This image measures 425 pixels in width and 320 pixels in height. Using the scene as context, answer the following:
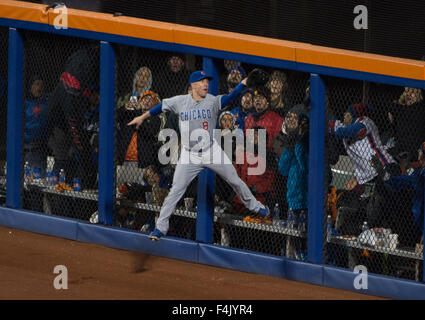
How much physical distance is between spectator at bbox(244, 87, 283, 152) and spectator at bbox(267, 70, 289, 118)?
0.05 m

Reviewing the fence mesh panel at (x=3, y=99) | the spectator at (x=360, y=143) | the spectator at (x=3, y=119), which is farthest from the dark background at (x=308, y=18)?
the spectator at (x=360, y=143)

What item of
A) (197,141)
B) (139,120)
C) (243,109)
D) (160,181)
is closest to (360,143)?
(243,109)

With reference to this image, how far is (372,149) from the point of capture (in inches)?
325

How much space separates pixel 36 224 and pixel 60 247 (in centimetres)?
71

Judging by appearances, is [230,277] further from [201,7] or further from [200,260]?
[201,7]

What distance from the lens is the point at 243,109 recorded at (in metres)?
8.94

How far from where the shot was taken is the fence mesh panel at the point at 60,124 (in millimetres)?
9797

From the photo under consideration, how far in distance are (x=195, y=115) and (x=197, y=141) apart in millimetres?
236

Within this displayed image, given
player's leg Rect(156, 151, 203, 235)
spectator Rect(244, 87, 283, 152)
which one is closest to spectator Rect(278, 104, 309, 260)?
spectator Rect(244, 87, 283, 152)

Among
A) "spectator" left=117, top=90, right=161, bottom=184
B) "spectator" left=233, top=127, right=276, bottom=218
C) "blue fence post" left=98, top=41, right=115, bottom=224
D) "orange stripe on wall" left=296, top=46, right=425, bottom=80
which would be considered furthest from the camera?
"blue fence post" left=98, top=41, right=115, bottom=224

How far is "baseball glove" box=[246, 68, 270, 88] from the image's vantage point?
793cm

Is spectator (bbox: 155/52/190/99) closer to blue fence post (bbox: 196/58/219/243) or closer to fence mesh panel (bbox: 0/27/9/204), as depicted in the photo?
blue fence post (bbox: 196/58/219/243)

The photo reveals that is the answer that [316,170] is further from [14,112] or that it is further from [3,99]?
[3,99]
